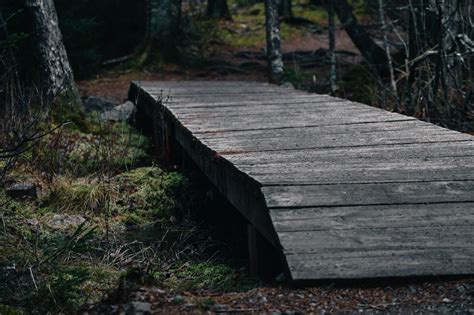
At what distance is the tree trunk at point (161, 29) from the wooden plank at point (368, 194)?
12860mm

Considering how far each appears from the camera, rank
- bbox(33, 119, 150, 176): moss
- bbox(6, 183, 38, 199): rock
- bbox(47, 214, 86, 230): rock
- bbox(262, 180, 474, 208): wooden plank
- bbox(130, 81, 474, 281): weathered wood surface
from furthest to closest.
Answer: bbox(33, 119, 150, 176): moss → bbox(6, 183, 38, 199): rock → bbox(47, 214, 86, 230): rock → bbox(262, 180, 474, 208): wooden plank → bbox(130, 81, 474, 281): weathered wood surface

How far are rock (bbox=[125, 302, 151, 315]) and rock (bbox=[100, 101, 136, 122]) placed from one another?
784 centimetres

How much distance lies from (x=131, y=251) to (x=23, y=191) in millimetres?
1872

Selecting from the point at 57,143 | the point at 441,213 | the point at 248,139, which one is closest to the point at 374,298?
the point at 441,213

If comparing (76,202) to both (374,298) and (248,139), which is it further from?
(374,298)

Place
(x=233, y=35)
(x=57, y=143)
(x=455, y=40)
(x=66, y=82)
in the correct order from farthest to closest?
(x=233, y=35) < (x=66, y=82) < (x=455, y=40) < (x=57, y=143)

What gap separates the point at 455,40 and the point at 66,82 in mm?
4517

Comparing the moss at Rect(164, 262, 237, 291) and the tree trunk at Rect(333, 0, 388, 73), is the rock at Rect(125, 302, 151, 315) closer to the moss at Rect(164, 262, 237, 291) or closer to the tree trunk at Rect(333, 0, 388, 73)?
the moss at Rect(164, 262, 237, 291)

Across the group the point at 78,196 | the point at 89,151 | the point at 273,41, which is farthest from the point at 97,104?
the point at 78,196

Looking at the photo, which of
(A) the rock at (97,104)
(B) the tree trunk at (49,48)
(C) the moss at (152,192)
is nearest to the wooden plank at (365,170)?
(C) the moss at (152,192)

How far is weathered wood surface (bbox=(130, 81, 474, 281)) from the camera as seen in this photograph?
3.93 meters

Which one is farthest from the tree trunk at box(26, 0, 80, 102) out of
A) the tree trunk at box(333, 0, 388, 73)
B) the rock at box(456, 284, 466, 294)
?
the rock at box(456, 284, 466, 294)

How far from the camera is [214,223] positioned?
7.55 m

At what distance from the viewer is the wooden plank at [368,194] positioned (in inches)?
174
